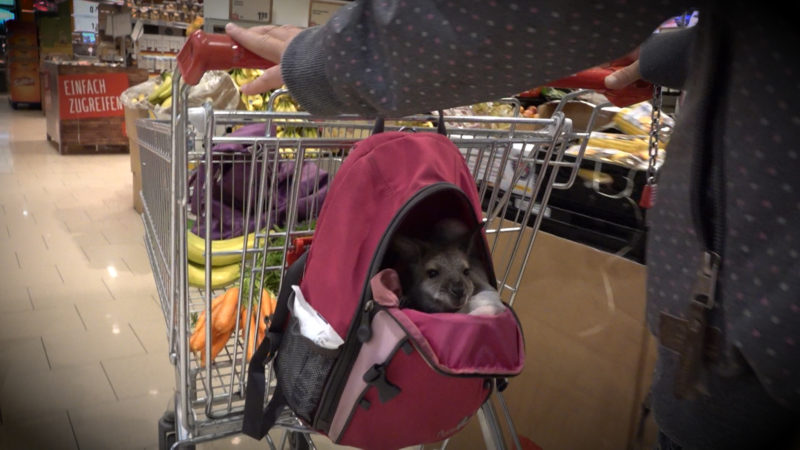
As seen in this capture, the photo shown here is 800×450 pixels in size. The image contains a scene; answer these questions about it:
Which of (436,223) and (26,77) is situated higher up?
(436,223)

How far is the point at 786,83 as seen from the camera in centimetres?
43

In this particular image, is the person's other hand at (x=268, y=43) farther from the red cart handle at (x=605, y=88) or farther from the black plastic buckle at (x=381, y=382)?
the red cart handle at (x=605, y=88)

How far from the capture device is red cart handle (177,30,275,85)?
0.80 m

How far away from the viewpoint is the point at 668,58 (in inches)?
32.2

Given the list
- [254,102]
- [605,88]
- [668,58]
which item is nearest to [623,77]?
[605,88]

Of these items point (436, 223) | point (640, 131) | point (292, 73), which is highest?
point (292, 73)

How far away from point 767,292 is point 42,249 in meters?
3.55

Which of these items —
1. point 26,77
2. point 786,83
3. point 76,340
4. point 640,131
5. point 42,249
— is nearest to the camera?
point 786,83

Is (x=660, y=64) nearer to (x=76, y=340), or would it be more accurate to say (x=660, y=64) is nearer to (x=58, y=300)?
(x=76, y=340)

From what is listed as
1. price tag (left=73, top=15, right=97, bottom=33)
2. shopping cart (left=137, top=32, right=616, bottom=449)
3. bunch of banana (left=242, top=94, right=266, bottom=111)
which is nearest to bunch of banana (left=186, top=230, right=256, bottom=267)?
shopping cart (left=137, top=32, right=616, bottom=449)

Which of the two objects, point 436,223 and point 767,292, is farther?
point 436,223

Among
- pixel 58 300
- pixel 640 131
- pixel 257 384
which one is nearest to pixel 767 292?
pixel 257 384

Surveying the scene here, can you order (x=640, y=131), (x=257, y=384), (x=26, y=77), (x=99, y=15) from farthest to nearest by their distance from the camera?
1. (x=26, y=77)
2. (x=99, y=15)
3. (x=640, y=131)
4. (x=257, y=384)

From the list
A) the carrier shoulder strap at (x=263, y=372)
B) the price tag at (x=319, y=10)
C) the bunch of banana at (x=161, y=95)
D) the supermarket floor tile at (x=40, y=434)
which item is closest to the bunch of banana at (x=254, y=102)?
the bunch of banana at (x=161, y=95)
